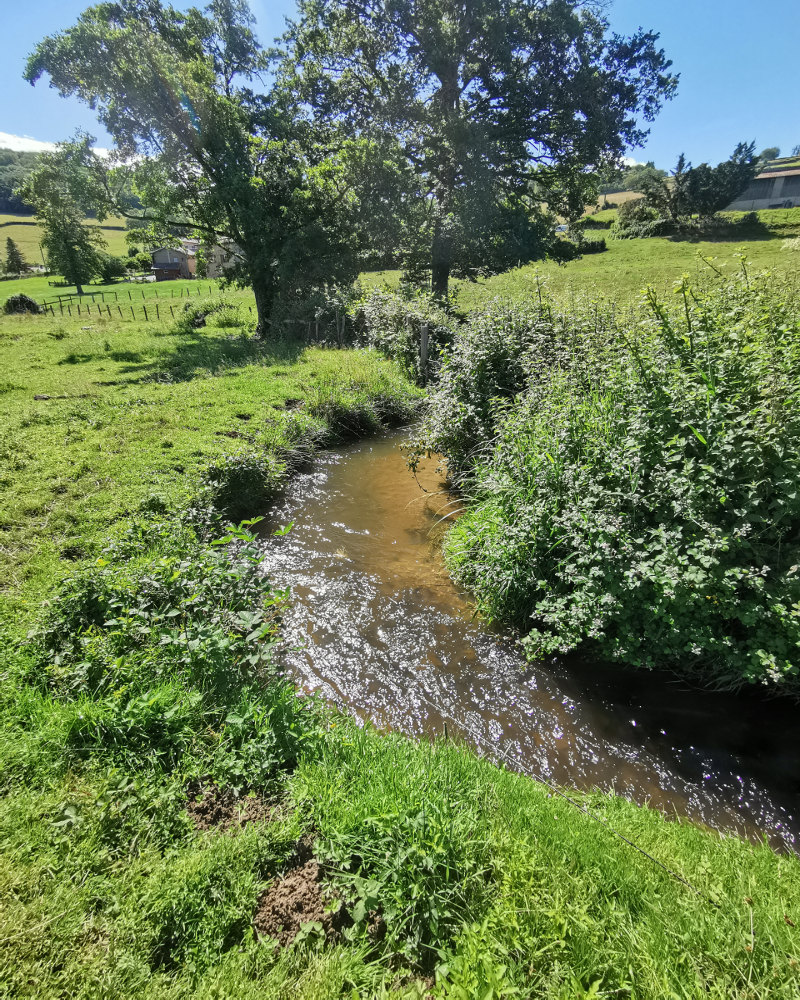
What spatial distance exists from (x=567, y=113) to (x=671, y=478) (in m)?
18.4

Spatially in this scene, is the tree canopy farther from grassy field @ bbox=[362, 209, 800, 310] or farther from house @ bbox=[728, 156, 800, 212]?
house @ bbox=[728, 156, 800, 212]

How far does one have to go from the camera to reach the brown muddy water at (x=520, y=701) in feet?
12.4

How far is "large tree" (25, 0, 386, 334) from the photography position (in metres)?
16.0

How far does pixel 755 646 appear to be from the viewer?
3.74 meters

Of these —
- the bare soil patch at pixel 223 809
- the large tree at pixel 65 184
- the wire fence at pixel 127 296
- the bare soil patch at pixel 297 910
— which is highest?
the large tree at pixel 65 184

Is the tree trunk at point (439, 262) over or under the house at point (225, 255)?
under

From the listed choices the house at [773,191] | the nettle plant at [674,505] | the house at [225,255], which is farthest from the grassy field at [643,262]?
the house at [773,191]

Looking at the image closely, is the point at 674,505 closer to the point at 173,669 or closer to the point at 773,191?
the point at 173,669

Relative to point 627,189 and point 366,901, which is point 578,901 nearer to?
point 366,901

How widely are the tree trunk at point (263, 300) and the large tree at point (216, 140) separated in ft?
0.15

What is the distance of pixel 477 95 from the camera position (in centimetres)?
1755

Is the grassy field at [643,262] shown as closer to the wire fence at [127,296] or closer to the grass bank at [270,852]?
the grass bank at [270,852]

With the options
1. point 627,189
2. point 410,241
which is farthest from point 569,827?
point 627,189

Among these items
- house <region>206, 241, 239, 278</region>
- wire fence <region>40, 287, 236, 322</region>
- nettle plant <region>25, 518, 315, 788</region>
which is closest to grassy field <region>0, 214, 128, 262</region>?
wire fence <region>40, 287, 236, 322</region>
